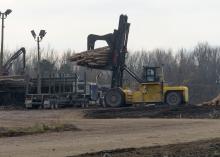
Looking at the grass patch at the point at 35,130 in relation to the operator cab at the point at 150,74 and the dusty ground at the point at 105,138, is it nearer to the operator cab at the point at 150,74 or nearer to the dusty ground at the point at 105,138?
the dusty ground at the point at 105,138

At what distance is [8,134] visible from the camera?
26016 millimetres

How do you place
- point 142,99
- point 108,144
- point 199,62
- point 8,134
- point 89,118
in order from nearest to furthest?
point 108,144 < point 8,134 < point 89,118 < point 142,99 < point 199,62

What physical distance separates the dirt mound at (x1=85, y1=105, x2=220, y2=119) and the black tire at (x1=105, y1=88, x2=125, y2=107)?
172 inches

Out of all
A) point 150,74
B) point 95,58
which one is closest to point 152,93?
point 150,74

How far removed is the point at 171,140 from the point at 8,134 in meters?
6.92

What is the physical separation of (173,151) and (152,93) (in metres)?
28.0

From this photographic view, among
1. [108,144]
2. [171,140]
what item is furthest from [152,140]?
[108,144]

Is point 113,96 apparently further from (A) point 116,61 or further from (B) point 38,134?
(B) point 38,134

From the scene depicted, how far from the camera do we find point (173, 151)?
19.0 meters

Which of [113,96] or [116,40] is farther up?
[116,40]

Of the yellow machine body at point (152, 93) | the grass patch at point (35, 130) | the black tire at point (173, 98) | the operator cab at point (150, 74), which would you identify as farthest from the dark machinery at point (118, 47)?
the grass patch at point (35, 130)

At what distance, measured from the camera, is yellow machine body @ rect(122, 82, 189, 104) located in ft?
154

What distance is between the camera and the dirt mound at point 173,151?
17828 millimetres

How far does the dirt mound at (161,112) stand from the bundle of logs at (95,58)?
6286 millimetres
